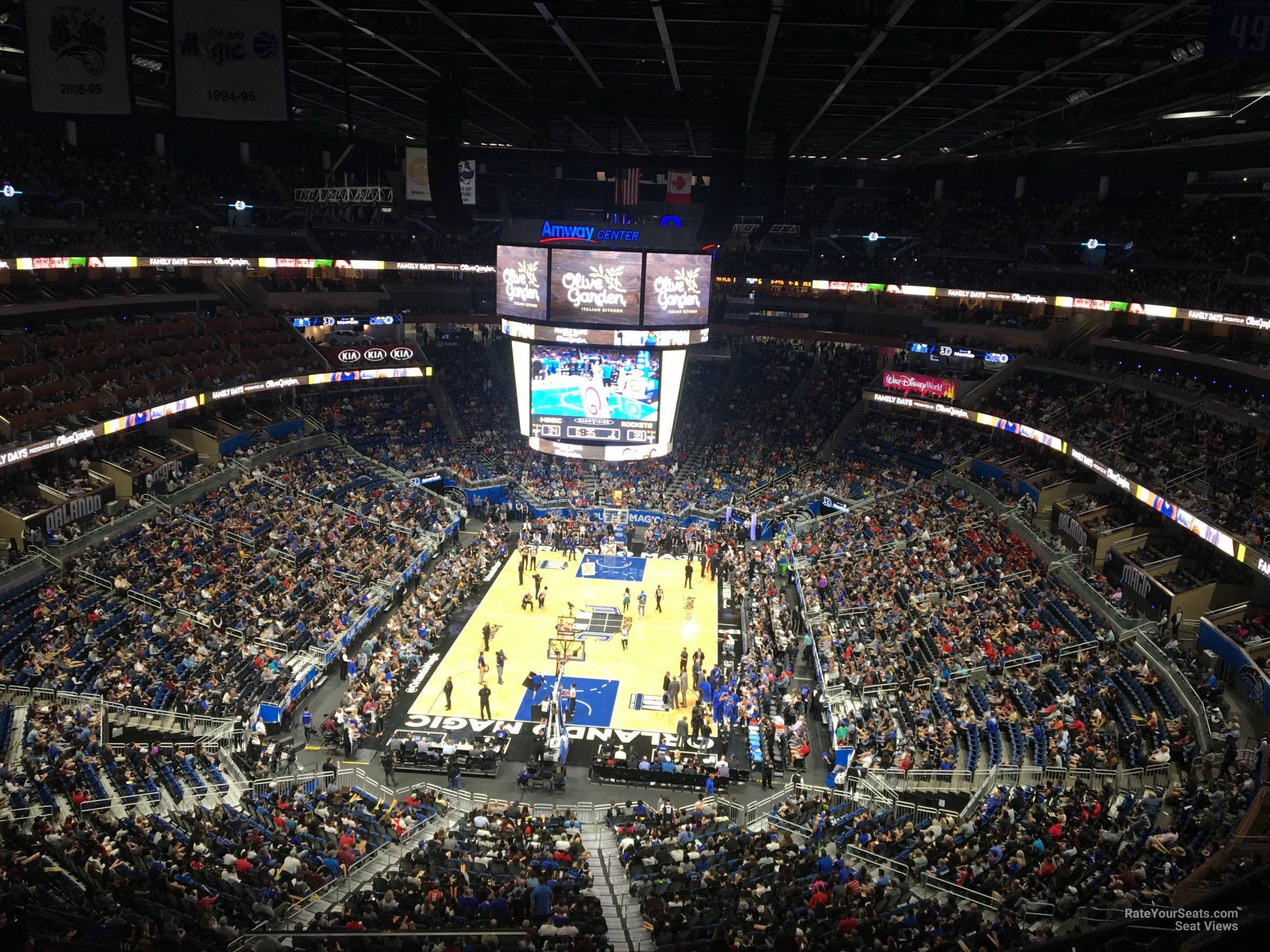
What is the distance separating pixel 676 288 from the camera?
3028 centimetres

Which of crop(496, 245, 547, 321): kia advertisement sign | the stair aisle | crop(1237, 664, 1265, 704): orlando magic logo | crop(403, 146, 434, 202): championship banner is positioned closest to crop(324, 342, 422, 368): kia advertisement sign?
crop(496, 245, 547, 321): kia advertisement sign

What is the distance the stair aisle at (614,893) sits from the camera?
14109 mm

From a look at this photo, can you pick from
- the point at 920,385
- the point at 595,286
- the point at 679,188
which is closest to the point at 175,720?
the point at 595,286

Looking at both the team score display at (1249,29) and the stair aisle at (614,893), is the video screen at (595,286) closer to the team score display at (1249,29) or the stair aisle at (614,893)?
the stair aisle at (614,893)

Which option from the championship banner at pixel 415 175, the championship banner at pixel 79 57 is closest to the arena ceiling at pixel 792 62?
the championship banner at pixel 415 175

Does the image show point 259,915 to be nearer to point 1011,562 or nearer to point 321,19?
point 321,19

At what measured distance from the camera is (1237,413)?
27.9m

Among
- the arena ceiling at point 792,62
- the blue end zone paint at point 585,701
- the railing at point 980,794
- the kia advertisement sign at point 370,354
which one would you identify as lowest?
the blue end zone paint at point 585,701

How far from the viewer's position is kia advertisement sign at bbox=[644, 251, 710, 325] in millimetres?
29766

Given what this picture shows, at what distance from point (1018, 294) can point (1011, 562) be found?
52.3ft

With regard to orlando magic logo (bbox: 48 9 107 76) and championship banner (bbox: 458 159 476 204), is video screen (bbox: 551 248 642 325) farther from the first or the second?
orlando magic logo (bbox: 48 9 107 76)

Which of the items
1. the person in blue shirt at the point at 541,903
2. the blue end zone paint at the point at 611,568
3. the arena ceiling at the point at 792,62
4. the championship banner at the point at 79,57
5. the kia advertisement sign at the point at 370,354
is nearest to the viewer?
the championship banner at the point at 79,57

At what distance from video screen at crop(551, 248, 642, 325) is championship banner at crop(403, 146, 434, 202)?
18.3ft

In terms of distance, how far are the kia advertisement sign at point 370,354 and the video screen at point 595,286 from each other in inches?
669
